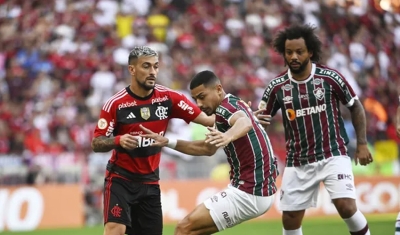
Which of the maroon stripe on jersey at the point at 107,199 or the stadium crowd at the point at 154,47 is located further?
the stadium crowd at the point at 154,47

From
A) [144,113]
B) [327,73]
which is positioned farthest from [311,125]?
[144,113]

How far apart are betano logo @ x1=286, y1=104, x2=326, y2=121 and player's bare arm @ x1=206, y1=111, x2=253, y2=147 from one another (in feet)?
5.28

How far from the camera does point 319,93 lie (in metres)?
8.89

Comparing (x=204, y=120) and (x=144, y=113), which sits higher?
(x=144, y=113)

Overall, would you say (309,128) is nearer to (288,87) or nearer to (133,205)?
(288,87)

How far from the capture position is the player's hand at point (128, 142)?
7.75 meters

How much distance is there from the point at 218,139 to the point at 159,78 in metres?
13.8

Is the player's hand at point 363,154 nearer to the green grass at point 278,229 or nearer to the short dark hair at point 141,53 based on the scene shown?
the short dark hair at point 141,53

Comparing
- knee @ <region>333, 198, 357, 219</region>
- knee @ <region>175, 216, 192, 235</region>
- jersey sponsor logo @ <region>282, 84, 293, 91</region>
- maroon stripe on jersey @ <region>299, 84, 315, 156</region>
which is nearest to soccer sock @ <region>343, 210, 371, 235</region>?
knee @ <region>333, 198, 357, 219</region>

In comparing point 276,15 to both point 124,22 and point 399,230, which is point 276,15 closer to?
point 124,22

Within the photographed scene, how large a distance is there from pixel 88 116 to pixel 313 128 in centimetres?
1094

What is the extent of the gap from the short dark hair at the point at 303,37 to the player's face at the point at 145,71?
1695 millimetres

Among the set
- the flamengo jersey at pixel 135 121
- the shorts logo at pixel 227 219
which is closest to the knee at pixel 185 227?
the shorts logo at pixel 227 219

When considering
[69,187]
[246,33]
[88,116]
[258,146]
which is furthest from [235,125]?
[246,33]
